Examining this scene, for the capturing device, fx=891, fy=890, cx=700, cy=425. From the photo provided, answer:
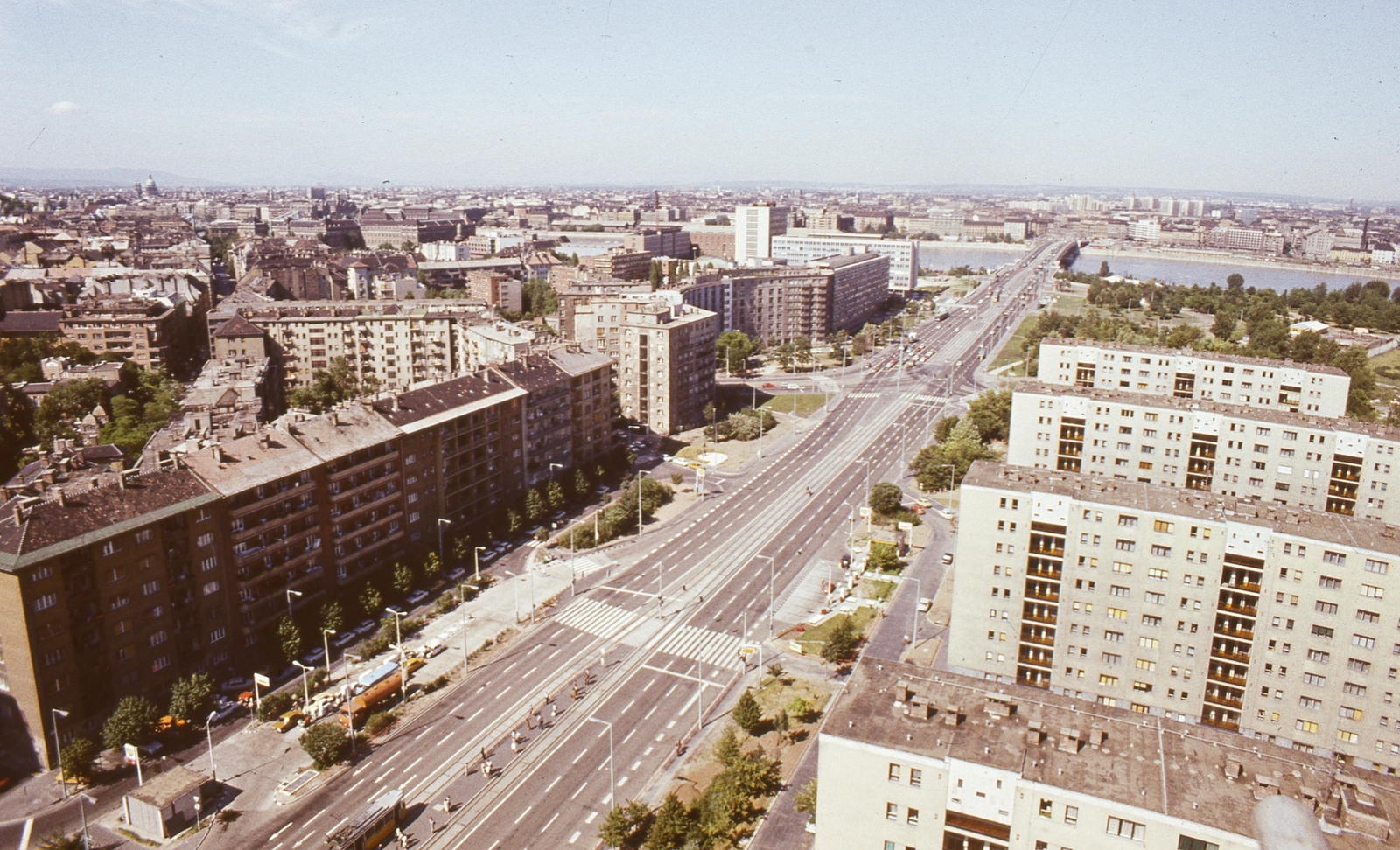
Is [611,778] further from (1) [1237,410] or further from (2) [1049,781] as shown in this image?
(1) [1237,410]

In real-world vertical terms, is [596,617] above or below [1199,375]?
below

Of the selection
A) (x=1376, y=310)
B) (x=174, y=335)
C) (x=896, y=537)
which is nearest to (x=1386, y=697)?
(x=896, y=537)

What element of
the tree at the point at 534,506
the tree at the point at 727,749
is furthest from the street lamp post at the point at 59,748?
the tree at the point at 534,506

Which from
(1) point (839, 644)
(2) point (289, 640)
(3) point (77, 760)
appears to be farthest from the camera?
(1) point (839, 644)

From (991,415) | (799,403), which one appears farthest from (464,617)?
(799,403)

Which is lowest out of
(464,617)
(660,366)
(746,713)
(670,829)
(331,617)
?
(464,617)

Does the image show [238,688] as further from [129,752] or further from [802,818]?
[802,818]

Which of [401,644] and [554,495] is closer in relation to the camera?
[401,644]
